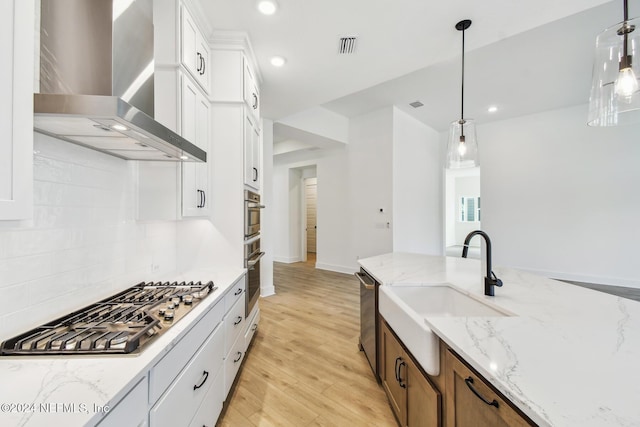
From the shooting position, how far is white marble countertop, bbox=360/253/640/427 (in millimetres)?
592

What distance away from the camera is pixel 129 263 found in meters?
1.71

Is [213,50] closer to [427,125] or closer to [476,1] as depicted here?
[476,1]

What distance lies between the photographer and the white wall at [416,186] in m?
4.98

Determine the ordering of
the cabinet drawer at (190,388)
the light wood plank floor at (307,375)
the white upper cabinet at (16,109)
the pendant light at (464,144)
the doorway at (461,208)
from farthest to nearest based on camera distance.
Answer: the doorway at (461,208)
the pendant light at (464,144)
the light wood plank floor at (307,375)
the cabinet drawer at (190,388)
the white upper cabinet at (16,109)

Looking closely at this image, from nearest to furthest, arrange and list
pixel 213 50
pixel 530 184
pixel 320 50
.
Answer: pixel 213 50 → pixel 320 50 → pixel 530 184

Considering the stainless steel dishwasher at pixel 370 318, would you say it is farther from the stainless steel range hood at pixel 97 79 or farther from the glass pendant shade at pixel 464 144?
the stainless steel range hood at pixel 97 79

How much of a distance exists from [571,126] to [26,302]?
725cm

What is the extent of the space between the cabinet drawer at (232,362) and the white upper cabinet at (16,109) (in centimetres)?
141

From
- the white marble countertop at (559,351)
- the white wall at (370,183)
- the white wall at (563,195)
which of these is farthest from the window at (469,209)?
the white marble countertop at (559,351)

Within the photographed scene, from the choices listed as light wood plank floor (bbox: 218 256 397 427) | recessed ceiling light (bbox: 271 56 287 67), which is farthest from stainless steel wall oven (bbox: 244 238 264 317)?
recessed ceiling light (bbox: 271 56 287 67)

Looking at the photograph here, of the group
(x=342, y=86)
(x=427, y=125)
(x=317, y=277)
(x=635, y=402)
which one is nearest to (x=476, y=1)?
(x=342, y=86)

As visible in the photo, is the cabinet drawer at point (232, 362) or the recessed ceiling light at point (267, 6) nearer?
the cabinet drawer at point (232, 362)

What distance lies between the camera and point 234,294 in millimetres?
1916

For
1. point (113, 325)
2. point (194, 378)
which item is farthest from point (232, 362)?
point (113, 325)
